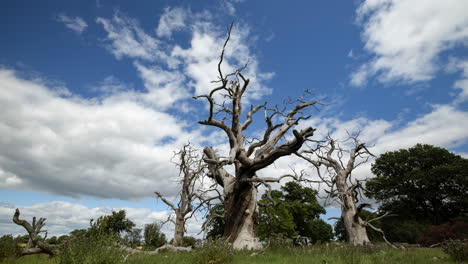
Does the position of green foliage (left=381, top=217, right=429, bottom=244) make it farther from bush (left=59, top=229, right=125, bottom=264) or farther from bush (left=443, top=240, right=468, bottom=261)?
bush (left=59, top=229, right=125, bottom=264)

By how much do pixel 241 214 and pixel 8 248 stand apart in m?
8.52

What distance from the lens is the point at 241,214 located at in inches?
493

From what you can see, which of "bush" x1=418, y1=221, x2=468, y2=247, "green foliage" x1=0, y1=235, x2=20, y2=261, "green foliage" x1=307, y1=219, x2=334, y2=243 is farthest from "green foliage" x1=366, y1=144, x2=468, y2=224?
"green foliage" x1=0, y1=235, x2=20, y2=261

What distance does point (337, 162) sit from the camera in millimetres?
18344

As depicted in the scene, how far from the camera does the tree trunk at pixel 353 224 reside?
1549 cm

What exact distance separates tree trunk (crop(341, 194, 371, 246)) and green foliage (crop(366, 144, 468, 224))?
20.6 metres

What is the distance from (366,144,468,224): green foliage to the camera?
33.9m

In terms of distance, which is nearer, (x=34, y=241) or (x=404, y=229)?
(x=34, y=241)

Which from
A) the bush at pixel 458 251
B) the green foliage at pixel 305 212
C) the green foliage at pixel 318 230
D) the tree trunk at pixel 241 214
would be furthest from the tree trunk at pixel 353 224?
the green foliage at pixel 318 230

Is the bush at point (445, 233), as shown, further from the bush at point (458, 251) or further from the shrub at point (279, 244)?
the shrub at point (279, 244)

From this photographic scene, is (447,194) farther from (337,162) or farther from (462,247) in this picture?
(462,247)

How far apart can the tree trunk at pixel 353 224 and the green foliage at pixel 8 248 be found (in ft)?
50.1

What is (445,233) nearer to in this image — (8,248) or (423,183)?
(423,183)

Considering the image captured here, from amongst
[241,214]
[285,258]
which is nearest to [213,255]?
[285,258]
